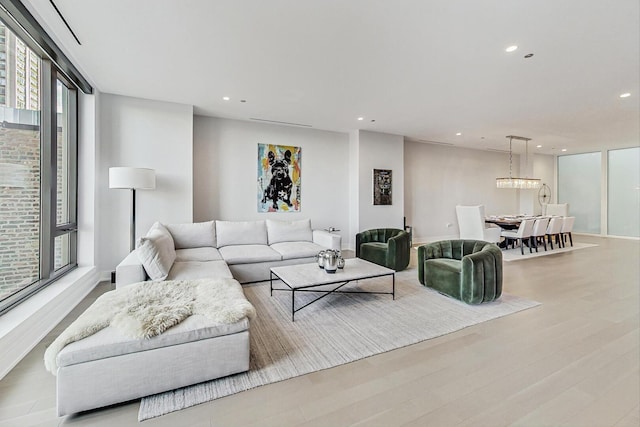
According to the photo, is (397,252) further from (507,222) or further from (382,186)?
(507,222)

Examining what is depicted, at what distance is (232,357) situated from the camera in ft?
6.64

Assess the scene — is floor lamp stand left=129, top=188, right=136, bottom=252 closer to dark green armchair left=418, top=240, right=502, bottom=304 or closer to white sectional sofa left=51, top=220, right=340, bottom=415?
white sectional sofa left=51, top=220, right=340, bottom=415

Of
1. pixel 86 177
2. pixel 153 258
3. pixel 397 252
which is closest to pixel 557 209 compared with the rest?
pixel 397 252

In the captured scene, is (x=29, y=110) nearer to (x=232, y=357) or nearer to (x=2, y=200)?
(x=2, y=200)

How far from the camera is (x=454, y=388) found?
1936 mm

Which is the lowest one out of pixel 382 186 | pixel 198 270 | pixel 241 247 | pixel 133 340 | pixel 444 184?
pixel 133 340

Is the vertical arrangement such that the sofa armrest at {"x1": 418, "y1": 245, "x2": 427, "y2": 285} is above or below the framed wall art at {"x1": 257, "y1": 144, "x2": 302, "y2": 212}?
below

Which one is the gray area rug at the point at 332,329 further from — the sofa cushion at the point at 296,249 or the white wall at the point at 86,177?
the white wall at the point at 86,177

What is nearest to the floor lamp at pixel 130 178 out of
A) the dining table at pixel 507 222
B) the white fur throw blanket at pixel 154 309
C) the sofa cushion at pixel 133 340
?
the white fur throw blanket at pixel 154 309

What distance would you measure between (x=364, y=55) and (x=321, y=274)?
2481mm

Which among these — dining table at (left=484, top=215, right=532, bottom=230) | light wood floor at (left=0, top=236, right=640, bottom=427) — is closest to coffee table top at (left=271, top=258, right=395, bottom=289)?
light wood floor at (left=0, top=236, right=640, bottom=427)

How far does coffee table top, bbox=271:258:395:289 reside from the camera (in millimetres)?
3113

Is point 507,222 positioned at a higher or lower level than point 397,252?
higher

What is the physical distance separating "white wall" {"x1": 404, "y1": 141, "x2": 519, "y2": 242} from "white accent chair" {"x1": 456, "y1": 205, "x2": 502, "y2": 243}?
4.30 feet
